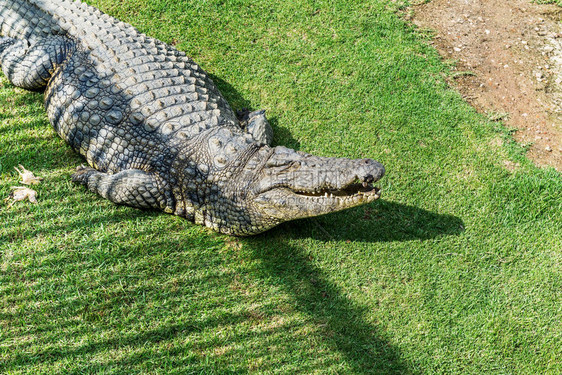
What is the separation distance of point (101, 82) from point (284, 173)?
6.04 ft

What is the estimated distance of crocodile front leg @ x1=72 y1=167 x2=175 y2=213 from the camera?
361 cm

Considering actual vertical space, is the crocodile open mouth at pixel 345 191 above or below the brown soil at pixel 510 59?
below

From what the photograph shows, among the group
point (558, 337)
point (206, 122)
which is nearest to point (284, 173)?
point (206, 122)

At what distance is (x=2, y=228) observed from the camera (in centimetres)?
350

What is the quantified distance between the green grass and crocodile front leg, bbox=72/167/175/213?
0.44 feet

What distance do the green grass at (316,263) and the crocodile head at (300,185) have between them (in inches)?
20.0

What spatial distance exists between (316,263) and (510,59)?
398 cm

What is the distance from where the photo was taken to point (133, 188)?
361cm

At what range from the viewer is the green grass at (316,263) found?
10.4 feet

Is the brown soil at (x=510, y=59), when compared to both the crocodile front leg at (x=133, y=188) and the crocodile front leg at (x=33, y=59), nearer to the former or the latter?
the crocodile front leg at (x=133, y=188)

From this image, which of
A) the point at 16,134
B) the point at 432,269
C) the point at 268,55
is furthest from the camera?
the point at 268,55

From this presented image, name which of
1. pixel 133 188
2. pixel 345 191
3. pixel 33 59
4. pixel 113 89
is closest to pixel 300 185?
pixel 345 191

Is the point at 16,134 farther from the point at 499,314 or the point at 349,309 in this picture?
the point at 499,314

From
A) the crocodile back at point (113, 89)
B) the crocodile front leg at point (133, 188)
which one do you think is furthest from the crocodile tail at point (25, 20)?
the crocodile front leg at point (133, 188)
